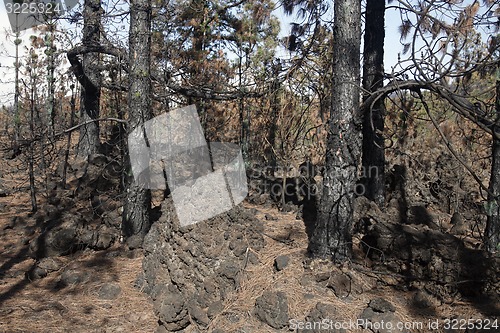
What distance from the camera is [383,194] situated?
6477mm

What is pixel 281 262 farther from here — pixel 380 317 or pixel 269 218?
pixel 269 218

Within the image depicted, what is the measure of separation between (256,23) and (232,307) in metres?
6.58

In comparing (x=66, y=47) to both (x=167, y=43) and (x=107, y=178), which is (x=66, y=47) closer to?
(x=167, y=43)

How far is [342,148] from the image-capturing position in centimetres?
402

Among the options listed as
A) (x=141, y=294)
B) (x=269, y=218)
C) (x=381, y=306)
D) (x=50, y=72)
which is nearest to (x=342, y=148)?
(x=381, y=306)

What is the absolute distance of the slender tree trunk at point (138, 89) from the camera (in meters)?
5.45

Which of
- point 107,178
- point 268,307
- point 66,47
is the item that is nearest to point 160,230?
point 268,307

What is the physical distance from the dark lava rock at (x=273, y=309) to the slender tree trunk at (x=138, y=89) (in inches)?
101

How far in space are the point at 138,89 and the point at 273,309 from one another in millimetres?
3515

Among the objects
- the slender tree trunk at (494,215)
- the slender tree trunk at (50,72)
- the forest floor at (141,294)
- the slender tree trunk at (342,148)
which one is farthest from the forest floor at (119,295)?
the slender tree trunk at (50,72)

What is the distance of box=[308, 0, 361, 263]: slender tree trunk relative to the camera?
4027mm

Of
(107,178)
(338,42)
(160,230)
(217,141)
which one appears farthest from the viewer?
(217,141)

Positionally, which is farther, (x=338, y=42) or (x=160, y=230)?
(x=160, y=230)

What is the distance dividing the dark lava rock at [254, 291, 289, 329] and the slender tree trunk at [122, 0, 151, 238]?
8.44ft
